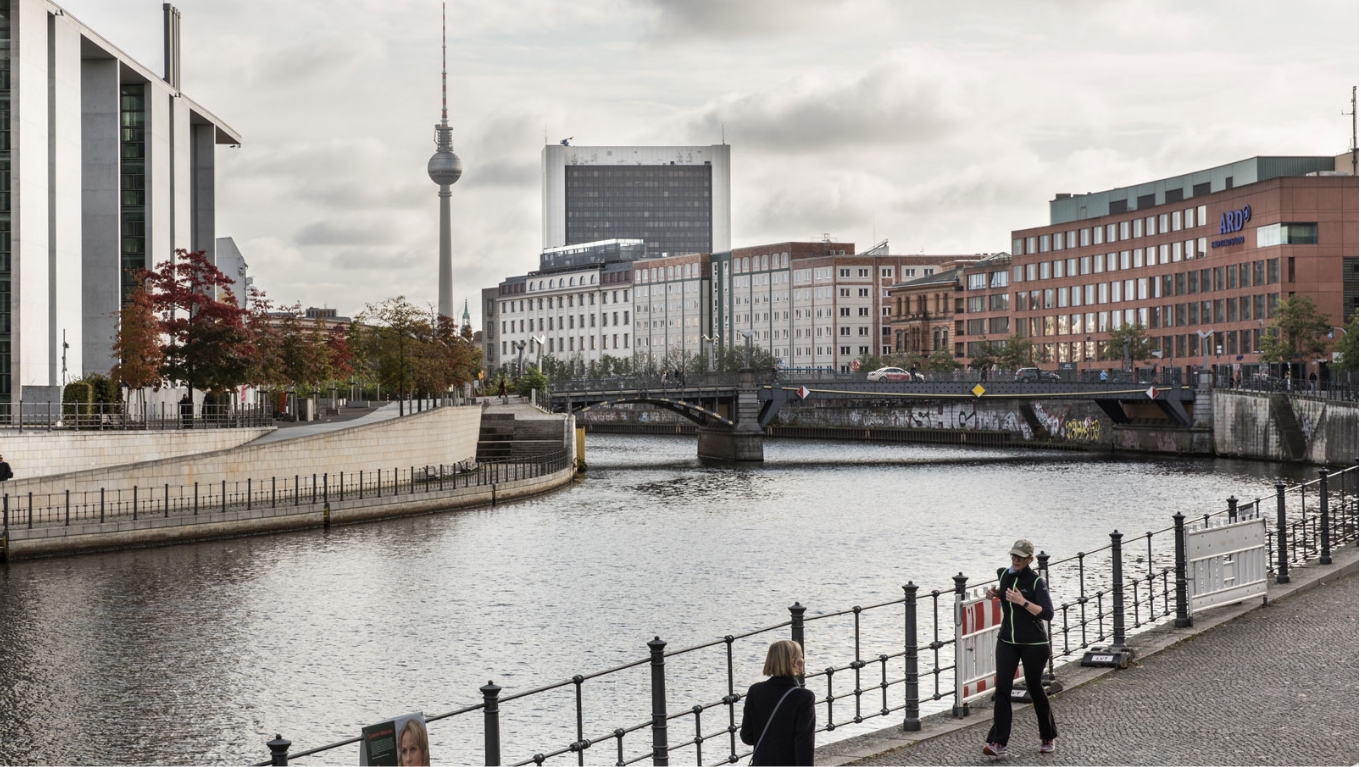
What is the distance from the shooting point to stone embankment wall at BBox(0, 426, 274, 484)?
1762 inches

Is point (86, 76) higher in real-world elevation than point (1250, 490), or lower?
higher

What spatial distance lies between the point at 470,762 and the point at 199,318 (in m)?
46.2

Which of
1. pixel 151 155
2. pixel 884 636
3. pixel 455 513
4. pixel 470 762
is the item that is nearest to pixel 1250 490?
pixel 455 513

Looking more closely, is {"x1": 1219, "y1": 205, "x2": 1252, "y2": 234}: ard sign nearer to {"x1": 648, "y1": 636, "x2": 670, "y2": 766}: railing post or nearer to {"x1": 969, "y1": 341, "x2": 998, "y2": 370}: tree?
{"x1": 969, "y1": 341, "x2": 998, "y2": 370}: tree

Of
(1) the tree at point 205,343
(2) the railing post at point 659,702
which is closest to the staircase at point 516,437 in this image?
(1) the tree at point 205,343

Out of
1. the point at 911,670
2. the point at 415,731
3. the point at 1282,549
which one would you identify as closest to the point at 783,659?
the point at 415,731

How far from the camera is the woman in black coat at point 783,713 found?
1013 centimetres

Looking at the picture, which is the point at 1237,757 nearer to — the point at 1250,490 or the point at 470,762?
the point at 470,762

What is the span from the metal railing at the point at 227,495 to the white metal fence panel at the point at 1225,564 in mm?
32502

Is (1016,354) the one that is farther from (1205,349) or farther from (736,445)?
(736,445)

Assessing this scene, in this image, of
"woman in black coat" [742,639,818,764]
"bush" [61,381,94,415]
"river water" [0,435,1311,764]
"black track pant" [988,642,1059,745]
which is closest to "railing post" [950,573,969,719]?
"black track pant" [988,642,1059,745]

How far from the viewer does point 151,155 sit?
262 ft

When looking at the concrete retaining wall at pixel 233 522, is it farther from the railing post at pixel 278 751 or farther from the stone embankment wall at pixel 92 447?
the railing post at pixel 278 751

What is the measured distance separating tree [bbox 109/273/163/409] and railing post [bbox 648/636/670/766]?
175 feet
